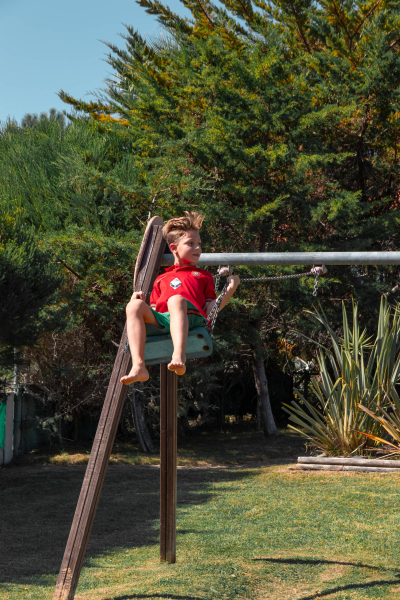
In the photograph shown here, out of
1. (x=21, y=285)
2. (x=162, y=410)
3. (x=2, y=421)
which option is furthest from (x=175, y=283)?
(x=2, y=421)

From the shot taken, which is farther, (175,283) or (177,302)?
(175,283)

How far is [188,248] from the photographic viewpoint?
4.31 m

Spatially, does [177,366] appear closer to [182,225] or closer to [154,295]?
[154,295]

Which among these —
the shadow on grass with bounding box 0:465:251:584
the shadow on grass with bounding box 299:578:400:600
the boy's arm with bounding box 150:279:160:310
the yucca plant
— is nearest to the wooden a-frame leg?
the boy's arm with bounding box 150:279:160:310

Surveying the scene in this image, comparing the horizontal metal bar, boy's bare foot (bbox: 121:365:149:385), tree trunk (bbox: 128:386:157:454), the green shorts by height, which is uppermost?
the horizontal metal bar

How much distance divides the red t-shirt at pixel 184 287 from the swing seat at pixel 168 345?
0.67 ft

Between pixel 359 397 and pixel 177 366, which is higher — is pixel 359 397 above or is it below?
below

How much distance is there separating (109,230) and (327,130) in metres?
5.98

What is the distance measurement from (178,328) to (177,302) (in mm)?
193

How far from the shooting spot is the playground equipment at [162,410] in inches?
159

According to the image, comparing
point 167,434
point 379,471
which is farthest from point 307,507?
point 167,434

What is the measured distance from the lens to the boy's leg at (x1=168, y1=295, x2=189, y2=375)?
3.45 m

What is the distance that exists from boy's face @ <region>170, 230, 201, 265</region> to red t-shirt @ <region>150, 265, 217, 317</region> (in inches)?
2.6

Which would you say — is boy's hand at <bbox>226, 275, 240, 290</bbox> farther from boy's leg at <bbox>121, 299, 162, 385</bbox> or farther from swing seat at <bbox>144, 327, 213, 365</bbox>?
boy's leg at <bbox>121, 299, 162, 385</bbox>
